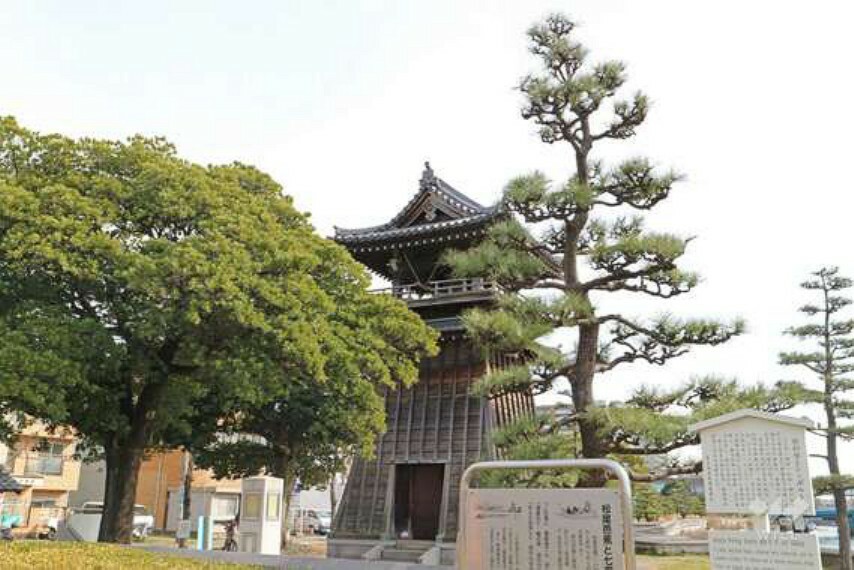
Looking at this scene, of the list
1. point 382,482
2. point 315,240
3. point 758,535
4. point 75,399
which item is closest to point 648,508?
point 382,482

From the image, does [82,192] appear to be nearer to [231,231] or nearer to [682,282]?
[231,231]

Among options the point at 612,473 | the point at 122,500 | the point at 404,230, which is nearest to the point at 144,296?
the point at 122,500

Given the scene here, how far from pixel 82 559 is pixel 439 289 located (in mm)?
12878

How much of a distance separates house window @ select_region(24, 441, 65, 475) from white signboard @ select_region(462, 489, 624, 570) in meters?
33.9

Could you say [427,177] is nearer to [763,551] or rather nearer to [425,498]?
[425,498]

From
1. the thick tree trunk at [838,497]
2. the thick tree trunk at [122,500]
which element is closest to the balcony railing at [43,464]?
the thick tree trunk at [122,500]

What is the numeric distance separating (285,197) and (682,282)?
35.0ft

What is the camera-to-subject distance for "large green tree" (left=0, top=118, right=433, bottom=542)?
12445 millimetres

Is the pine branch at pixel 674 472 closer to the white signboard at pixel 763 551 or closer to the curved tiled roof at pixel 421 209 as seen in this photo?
the white signboard at pixel 763 551

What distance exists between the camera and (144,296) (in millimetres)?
13516

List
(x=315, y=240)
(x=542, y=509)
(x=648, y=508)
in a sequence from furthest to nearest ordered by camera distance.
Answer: (x=648, y=508) → (x=315, y=240) → (x=542, y=509)

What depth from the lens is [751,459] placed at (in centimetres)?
808

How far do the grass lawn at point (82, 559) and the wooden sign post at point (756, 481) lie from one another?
5656mm

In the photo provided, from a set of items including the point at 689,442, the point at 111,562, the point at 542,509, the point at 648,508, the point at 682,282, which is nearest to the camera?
the point at 542,509
